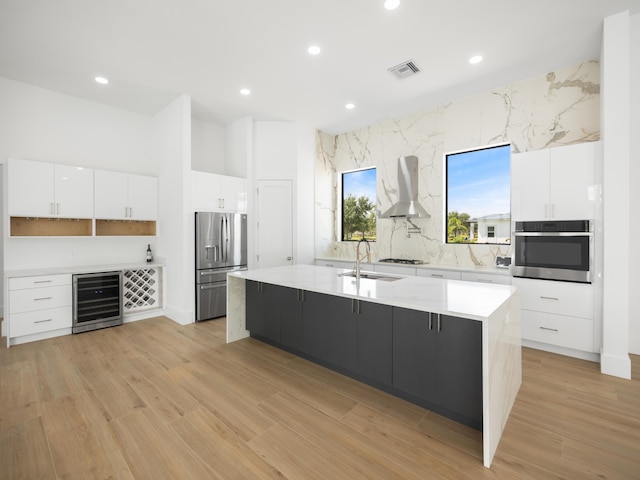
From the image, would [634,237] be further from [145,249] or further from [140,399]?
[145,249]

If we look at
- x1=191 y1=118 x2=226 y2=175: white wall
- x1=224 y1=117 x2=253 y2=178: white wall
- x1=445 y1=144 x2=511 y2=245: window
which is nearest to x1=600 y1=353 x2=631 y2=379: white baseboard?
x1=445 y1=144 x2=511 y2=245: window

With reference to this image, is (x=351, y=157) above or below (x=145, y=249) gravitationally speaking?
above

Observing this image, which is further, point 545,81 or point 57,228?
point 57,228

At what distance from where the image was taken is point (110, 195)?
437 cm

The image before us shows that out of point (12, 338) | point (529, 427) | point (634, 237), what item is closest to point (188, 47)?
point (12, 338)

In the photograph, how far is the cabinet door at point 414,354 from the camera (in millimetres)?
2053

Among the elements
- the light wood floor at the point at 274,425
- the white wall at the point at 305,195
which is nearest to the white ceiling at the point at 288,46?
the white wall at the point at 305,195

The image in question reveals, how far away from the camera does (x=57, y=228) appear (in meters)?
4.27

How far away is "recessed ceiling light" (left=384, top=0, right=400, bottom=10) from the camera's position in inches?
99.5

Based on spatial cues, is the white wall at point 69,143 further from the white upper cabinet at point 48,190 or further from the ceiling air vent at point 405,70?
the ceiling air vent at point 405,70

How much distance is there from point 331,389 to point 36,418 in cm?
212

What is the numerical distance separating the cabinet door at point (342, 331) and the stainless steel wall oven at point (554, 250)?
2.09 metres

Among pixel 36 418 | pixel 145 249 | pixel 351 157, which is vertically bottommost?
pixel 36 418

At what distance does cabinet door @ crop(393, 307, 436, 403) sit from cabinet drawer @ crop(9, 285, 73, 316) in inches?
162
